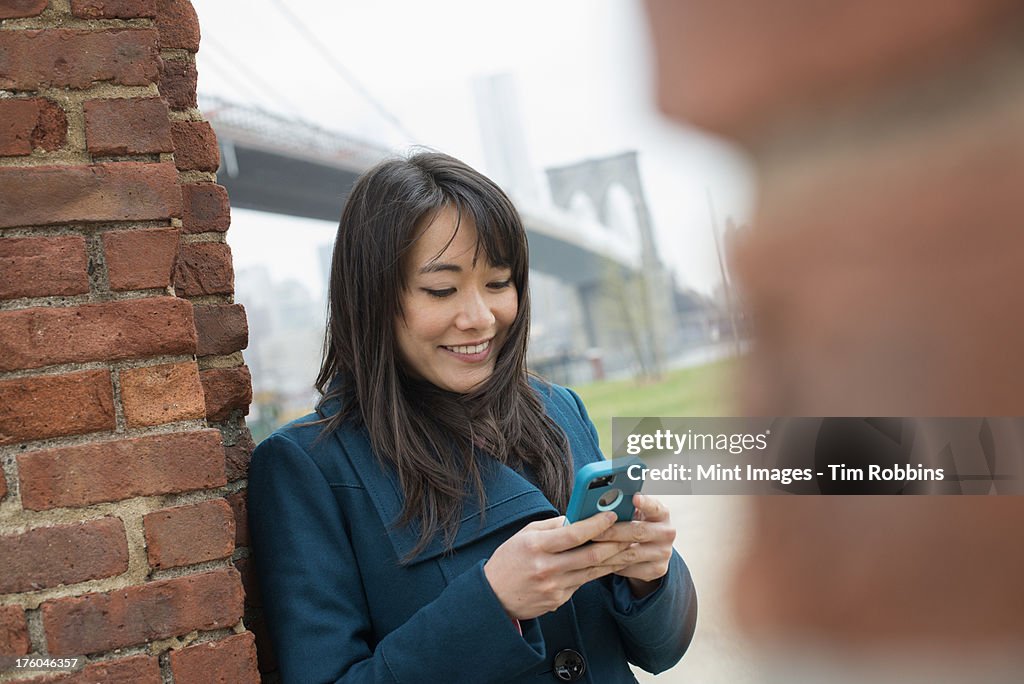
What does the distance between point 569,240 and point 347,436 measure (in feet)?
35.7

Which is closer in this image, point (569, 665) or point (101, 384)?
point (101, 384)

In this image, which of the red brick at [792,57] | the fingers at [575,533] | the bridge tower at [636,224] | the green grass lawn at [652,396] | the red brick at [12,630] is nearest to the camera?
the red brick at [12,630]

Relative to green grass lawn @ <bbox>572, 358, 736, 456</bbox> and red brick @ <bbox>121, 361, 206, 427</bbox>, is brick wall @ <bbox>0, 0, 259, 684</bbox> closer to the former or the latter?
red brick @ <bbox>121, 361, 206, 427</bbox>

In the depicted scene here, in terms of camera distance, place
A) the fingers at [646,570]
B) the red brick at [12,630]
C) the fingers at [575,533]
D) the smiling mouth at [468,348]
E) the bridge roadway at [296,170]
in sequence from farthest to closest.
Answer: the bridge roadway at [296,170] < the smiling mouth at [468,348] < the fingers at [646,570] < the fingers at [575,533] < the red brick at [12,630]

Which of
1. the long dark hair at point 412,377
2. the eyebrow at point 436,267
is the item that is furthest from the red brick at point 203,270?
the eyebrow at point 436,267

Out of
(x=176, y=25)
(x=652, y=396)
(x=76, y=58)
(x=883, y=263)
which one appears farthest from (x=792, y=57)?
(x=652, y=396)

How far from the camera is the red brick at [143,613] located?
772mm

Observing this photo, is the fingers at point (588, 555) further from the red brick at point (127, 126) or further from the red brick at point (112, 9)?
the red brick at point (112, 9)

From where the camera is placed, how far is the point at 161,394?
2.71 feet

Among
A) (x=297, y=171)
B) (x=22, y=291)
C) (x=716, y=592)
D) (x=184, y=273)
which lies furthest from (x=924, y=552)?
(x=297, y=171)

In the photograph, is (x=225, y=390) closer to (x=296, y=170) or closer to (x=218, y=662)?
(x=218, y=662)

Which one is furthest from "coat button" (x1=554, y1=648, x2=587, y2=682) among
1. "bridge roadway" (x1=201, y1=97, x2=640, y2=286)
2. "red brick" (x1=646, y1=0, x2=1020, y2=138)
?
"bridge roadway" (x1=201, y1=97, x2=640, y2=286)

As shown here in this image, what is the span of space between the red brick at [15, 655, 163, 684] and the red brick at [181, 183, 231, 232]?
0.47m

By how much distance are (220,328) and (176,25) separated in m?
0.35
